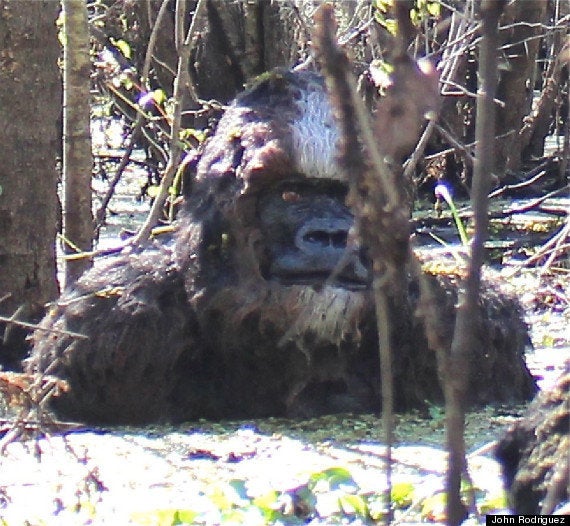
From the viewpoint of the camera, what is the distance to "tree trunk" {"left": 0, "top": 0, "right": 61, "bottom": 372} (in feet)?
17.0

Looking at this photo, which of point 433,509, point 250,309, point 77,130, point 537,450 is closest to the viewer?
point 537,450

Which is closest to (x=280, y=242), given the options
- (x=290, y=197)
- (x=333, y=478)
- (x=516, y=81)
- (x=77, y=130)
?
(x=290, y=197)

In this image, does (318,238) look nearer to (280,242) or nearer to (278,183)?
(280,242)

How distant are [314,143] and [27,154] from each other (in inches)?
54.3

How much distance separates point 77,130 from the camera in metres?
5.71

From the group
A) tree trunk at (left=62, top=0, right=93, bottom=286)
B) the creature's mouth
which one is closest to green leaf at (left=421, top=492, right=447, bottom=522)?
the creature's mouth

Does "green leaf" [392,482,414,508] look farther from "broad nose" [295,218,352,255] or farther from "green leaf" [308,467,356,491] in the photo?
"broad nose" [295,218,352,255]

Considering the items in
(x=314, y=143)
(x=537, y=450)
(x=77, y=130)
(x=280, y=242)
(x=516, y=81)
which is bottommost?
(x=537, y=450)

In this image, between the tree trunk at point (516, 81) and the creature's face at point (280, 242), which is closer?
the creature's face at point (280, 242)

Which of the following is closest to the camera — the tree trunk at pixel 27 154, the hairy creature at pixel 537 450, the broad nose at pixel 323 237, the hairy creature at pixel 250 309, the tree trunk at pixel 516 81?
the hairy creature at pixel 537 450

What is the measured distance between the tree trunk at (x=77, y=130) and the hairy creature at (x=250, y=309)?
109cm

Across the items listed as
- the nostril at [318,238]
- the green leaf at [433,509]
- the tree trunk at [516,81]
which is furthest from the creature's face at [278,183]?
the tree trunk at [516,81]

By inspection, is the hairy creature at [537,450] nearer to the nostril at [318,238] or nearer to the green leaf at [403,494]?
the green leaf at [403,494]

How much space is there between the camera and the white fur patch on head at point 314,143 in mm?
4387
